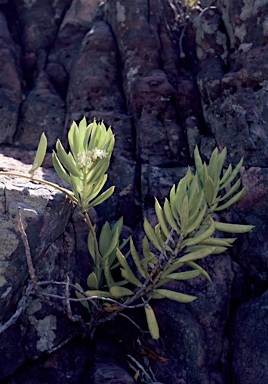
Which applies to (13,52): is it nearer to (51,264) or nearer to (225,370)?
(51,264)

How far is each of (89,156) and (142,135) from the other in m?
1.47

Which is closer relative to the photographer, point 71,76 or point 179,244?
point 179,244

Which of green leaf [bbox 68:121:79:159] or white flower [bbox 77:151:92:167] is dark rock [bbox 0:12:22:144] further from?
white flower [bbox 77:151:92:167]

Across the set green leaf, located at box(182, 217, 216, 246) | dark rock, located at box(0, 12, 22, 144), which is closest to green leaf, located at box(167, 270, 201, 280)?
green leaf, located at box(182, 217, 216, 246)

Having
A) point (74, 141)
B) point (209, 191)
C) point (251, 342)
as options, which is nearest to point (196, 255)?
point (209, 191)

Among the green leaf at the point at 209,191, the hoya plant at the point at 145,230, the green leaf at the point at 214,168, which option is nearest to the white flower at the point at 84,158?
the hoya plant at the point at 145,230

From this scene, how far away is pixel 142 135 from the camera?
384cm

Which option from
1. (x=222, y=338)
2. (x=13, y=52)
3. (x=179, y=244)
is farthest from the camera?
(x=13, y=52)

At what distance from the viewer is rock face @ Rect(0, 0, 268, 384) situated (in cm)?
244

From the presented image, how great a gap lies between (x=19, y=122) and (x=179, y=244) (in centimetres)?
286

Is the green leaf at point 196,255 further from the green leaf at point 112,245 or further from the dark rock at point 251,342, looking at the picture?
the dark rock at point 251,342

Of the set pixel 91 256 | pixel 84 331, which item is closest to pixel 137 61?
pixel 91 256

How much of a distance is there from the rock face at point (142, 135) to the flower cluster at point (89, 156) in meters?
0.30

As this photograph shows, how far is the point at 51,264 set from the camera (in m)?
2.60
